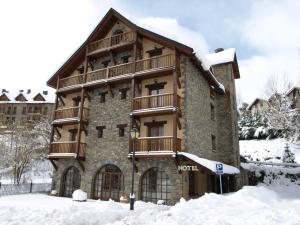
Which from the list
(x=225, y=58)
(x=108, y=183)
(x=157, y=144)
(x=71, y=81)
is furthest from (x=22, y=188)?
(x=225, y=58)

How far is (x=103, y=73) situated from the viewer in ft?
71.1

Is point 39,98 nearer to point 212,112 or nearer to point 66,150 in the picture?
point 66,150

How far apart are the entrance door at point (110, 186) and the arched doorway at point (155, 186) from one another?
A: 2170mm

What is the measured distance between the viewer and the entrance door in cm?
1916

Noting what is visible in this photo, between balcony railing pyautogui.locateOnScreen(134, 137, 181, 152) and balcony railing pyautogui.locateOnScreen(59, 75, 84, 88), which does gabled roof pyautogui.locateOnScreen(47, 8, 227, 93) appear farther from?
balcony railing pyautogui.locateOnScreen(134, 137, 181, 152)

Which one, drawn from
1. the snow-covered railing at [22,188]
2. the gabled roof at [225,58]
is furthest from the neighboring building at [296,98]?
the snow-covered railing at [22,188]

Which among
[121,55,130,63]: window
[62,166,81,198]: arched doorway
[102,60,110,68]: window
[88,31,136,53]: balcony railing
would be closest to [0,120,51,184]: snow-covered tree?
[62,166,81,198]: arched doorway

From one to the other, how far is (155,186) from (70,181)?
8.33 meters

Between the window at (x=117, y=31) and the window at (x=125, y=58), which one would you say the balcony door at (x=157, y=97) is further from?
the window at (x=117, y=31)

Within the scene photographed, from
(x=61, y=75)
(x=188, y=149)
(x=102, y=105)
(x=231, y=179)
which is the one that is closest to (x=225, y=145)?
(x=231, y=179)

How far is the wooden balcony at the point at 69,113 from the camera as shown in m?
22.0

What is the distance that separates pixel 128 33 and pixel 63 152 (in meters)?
10.9

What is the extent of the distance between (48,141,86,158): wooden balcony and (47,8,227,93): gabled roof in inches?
283

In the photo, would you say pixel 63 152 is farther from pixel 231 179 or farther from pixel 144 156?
pixel 231 179
